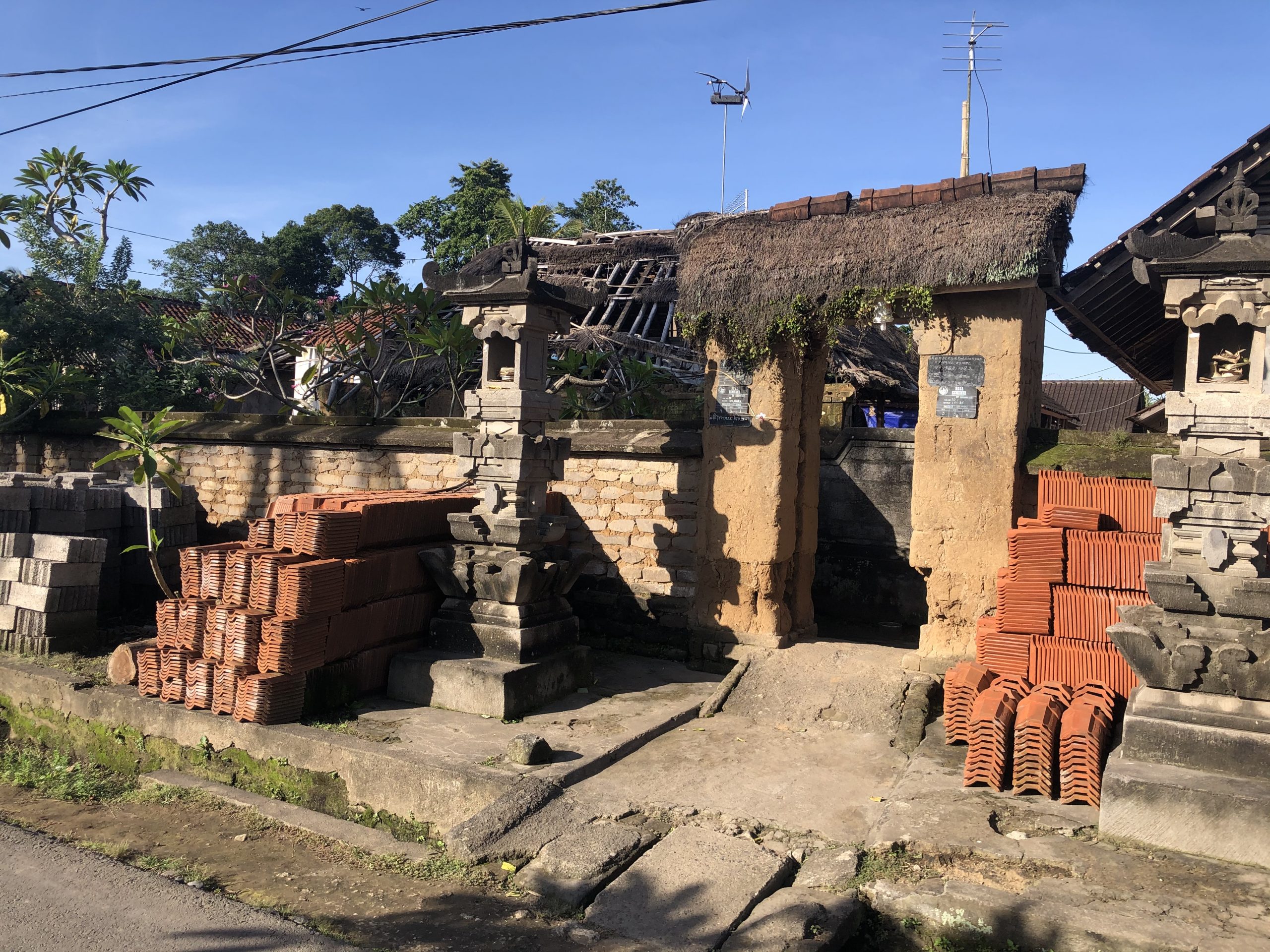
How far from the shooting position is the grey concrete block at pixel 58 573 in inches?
310

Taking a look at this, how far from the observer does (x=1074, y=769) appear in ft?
16.6

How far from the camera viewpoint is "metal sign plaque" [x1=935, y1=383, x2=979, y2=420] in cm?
704

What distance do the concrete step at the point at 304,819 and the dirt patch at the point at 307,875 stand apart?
0.06m

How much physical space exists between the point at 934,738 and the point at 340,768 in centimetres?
400

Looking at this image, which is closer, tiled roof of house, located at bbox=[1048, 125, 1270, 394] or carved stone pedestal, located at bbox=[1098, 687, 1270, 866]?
carved stone pedestal, located at bbox=[1098, 687, 1270, 866]

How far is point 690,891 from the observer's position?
4449 millimetres

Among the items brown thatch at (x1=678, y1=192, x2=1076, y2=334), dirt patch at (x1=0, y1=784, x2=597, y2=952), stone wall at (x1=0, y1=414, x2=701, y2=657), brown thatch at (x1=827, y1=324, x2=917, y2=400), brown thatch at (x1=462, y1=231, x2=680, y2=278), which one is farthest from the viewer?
brown thatch at (x1=462, y1=231, x2=680, y2=278)

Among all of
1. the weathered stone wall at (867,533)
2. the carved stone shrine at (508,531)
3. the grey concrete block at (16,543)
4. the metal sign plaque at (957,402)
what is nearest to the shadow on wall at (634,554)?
the carved stone shrine at (508,531)

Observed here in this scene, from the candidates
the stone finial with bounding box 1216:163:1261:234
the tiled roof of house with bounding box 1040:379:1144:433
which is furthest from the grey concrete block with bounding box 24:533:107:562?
the tiled roof of house with bounding box 1040:379:1144:433

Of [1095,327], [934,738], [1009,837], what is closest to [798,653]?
[934,738]

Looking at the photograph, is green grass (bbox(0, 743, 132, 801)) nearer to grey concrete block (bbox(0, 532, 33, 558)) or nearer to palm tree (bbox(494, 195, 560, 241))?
grey concrete block (bbox(0, 532, 33, 558))

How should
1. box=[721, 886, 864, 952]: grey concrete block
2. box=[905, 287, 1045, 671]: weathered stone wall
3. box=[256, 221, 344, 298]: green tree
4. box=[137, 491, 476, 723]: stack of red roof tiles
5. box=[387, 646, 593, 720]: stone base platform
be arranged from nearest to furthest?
box=[721, 886, 864, 952]: grey concrete block, box=[137, 491, 476, 723]: stack of red roof tiles, box=[387, 646, 593, 720]: stone base platform, box=[905, 287, 1045, 671]: weathered stone wall, box=[256, 221, 344, 298]: green tree

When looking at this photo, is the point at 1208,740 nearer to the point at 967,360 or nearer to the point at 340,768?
the point at 967,360

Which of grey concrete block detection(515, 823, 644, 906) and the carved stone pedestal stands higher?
the carved stone pedestal
